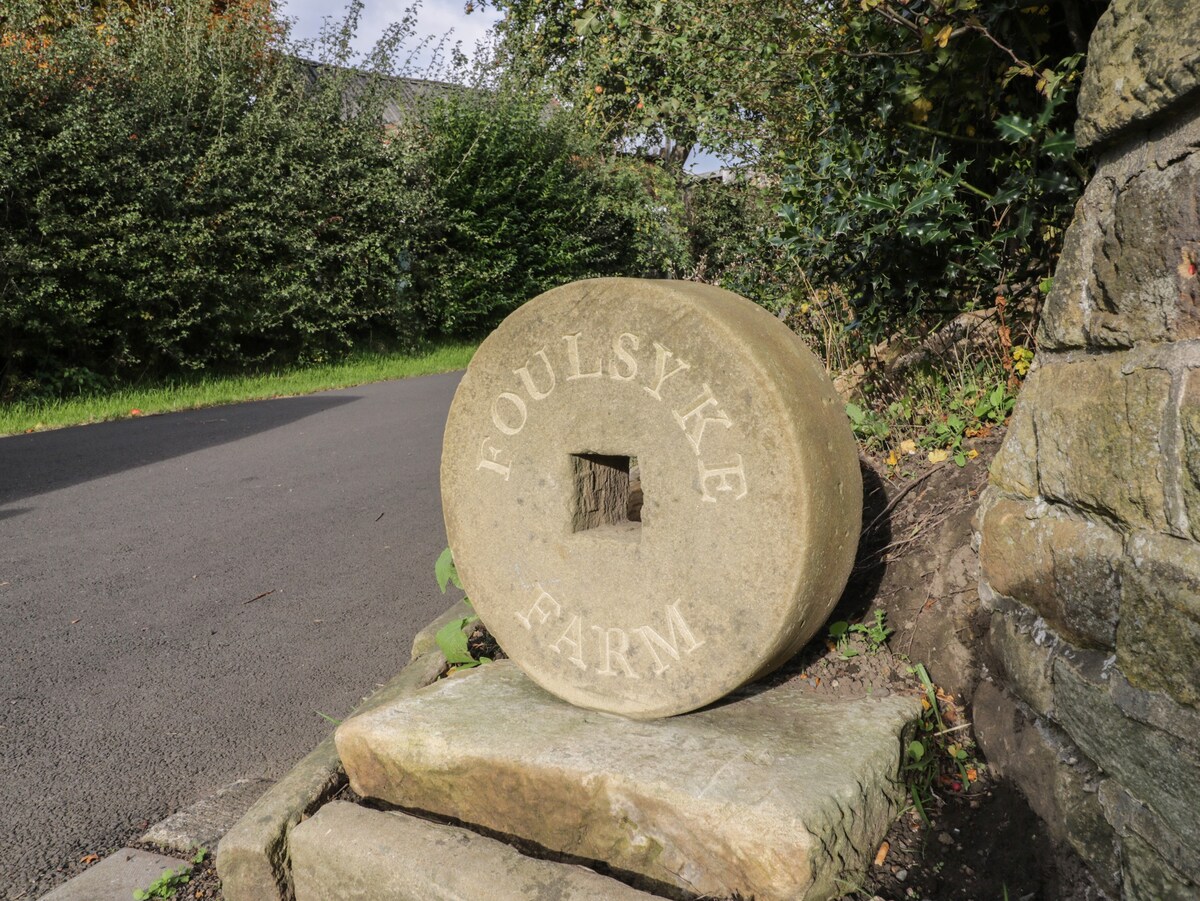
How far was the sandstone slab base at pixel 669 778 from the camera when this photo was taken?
1.74 metres

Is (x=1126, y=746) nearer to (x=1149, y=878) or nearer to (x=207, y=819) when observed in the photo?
(x=1149, y=878)

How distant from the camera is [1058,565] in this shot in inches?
69.2

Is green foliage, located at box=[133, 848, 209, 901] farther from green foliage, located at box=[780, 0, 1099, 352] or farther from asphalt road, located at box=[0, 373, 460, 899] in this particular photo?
green foliage, located at box=[780, 0, 1099, 352]

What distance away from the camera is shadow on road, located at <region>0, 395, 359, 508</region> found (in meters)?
5.74

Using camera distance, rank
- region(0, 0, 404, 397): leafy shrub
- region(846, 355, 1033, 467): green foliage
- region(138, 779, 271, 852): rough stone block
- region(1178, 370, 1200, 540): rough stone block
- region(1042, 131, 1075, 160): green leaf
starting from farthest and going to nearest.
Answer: region(0, 0, 404, 397): leafy shrub, region(846, 355, 1033, 467): green foliage, region(1042, 131, 1075, 160): green leaf, region(138, 779, 271, 852): rough stone block, region(1178, 370, 1200, 540): rough stone block

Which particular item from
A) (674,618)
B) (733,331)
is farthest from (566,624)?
(733,331)

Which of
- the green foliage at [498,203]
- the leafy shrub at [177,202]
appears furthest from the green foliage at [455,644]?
the green foliage at [498,203]

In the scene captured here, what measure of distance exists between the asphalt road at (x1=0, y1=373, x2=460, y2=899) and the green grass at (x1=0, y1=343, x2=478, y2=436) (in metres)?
1.01

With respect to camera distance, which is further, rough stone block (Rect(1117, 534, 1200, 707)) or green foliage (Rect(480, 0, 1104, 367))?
green foliage (Rect(480, 0, 1104, 367))

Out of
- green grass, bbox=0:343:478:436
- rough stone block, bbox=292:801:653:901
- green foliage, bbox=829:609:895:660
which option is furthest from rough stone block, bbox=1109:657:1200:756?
green grass, bbox=0:343:478:436

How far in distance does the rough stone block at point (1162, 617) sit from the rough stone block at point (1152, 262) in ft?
1.16

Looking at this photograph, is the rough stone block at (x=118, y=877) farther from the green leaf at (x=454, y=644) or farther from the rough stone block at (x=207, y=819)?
the green leaf at (x=454, y=644)

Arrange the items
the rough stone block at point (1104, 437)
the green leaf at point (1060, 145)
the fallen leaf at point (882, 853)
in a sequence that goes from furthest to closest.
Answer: the green leaf at point (1060, 145) < the fallen leaf at point (882, 853) < the rough stone block at point (1104, 437)

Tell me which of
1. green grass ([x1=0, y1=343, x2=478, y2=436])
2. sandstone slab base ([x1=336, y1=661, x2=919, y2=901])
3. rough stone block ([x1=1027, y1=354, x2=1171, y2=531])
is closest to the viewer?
rough stone block ([x1=1027, y1=354, x2=1171, y2=531])
